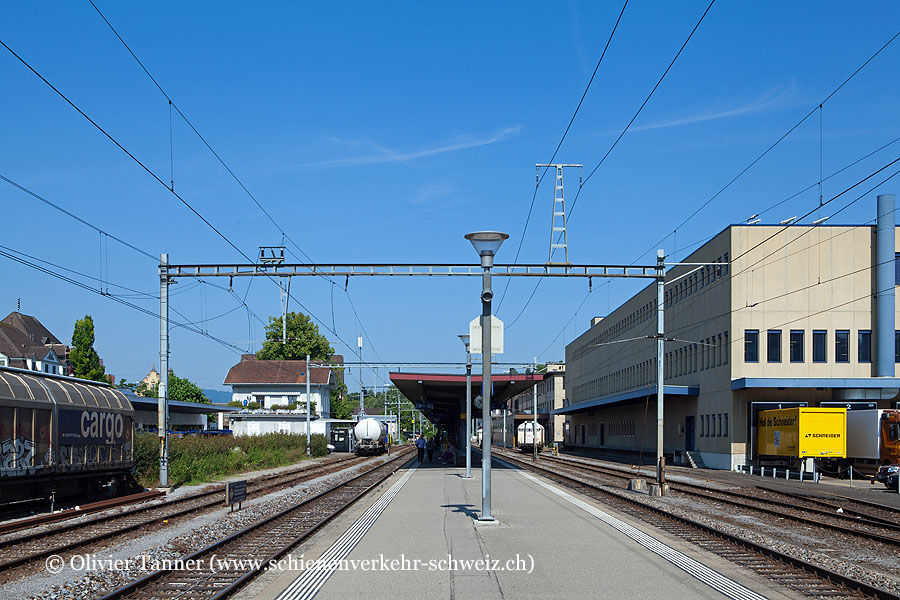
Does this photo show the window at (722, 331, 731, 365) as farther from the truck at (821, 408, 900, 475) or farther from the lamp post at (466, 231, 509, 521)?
the lamp post at (466, 231, 509, 521)

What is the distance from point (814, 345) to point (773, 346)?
6.86 feet

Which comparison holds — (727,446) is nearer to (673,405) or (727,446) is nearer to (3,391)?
(673,405)

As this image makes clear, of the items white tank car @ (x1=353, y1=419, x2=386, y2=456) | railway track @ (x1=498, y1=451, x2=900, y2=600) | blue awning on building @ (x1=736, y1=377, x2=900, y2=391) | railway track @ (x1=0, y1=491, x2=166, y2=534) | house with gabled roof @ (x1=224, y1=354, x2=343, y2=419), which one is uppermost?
blue awning on building @ (x1=736, y1=377, x2=900, y2=391)

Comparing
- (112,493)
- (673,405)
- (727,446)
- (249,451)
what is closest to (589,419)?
(673,405)

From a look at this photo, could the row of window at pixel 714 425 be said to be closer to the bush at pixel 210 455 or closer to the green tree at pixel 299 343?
the bush at pixel 210 455

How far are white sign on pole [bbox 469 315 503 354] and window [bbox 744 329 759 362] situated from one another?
3357 cm

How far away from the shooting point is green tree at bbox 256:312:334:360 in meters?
104

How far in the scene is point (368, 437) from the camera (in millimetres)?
69812

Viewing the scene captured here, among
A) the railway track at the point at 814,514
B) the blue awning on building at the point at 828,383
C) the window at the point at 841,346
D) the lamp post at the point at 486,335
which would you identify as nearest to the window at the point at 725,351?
the blue awning on building at the point at 828,383

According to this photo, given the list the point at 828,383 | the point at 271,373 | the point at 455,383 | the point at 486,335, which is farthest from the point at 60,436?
the point at 271,373

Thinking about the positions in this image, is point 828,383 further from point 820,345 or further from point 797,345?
point 797,345

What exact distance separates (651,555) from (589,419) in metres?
89.3

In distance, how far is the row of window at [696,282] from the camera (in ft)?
165

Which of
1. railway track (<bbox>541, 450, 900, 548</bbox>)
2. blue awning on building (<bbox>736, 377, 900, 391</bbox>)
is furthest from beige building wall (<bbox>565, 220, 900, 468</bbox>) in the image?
railway track (<bbox>541, 450, 900, 548</bbox>)
